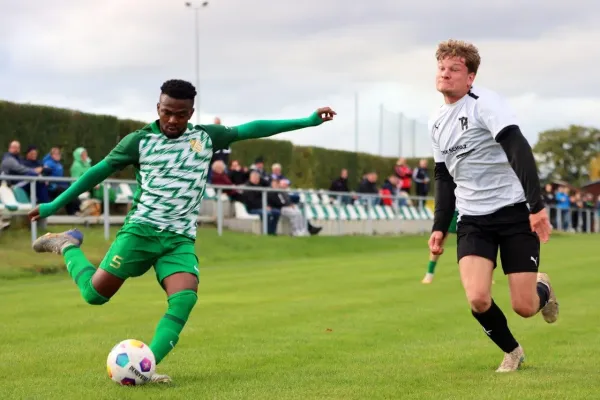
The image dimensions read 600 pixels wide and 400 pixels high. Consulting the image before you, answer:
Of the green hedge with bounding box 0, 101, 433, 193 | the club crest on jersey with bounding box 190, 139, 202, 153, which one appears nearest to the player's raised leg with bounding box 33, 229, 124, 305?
the club crest on jersey with bounding box 190, 139, 202, 153

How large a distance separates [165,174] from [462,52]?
2331 millimetres

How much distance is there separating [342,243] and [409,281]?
11098 mm

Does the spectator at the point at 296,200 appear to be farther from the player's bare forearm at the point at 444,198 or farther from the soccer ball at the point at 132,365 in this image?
the soccer ball at the point at 132,365

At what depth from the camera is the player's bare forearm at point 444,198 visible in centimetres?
778

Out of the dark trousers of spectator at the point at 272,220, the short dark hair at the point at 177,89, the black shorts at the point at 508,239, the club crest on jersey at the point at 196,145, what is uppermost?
the short dark hair at the point at 177,89

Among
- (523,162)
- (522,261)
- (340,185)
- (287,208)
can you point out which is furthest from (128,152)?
(340,185)

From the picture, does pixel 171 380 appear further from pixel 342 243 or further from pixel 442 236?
pixel 342 243

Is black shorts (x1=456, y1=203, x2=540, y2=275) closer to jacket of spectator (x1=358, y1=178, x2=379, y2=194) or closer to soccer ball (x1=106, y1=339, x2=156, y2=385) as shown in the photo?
soccer ball (x1=106, y1=339, x2=156, y2=385)

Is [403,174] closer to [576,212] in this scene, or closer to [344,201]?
[344,201]

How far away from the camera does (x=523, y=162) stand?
6793 millimetres

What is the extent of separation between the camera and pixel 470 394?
21.4ft

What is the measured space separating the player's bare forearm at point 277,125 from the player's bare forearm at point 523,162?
1556 millimetres

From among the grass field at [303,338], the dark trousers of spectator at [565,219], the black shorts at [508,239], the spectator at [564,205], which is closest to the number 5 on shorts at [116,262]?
the grass field at [303,338]

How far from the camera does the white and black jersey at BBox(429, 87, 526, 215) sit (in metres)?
7.30
